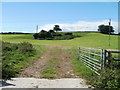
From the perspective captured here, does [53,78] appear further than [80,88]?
Yes

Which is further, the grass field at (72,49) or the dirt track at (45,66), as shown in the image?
the dirt track at (45,66)

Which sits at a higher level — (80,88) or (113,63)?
(113,63)

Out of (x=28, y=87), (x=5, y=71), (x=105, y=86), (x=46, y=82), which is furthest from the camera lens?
(x=5, y=71)

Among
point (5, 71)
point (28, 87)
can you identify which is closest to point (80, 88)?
point (28, 87)

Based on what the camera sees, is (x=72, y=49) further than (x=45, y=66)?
Yes

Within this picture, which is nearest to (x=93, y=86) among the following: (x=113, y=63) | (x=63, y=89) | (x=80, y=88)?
(x=80, y=88)

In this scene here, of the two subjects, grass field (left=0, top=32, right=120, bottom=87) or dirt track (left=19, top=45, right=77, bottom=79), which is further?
dirt track (left=19, top=45, right=77, bottom=79)

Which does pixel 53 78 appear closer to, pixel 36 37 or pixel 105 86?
pixel 105 86

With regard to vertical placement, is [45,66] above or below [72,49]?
above

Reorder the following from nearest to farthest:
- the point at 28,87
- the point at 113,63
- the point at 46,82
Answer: the point at 28,87
the point at 46,82
the point at 113,63

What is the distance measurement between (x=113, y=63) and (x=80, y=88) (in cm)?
215

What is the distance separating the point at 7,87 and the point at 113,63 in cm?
418

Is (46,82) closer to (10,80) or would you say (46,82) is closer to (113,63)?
(10,80)

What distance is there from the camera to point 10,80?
25.8 ft
